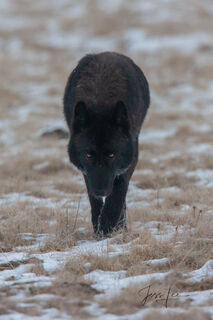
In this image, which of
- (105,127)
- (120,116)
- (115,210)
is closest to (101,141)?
(105,127)

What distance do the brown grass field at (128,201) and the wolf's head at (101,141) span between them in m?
0.63

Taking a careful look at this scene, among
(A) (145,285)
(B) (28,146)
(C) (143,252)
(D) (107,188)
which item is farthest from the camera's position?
(B) (28,146)

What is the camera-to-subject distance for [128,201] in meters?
7.46

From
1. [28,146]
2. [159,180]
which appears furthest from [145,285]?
[28,146]

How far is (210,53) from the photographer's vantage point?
21.8m

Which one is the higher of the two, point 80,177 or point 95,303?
point 95,303

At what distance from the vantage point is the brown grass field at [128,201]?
363cm

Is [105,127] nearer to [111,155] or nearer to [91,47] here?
[111,155]

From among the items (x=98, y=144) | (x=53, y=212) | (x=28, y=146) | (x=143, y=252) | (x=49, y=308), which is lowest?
(x=28, y=146)

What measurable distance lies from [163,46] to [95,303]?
20.8 m

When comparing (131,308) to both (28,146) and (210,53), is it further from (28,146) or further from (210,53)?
(210,53)

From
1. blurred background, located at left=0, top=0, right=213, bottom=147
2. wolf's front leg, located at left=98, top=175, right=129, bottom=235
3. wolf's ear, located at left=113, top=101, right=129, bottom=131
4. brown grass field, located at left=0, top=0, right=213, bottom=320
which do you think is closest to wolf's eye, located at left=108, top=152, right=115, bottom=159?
wolf's ear, located at left=113, top=101, right=129, bottom=131

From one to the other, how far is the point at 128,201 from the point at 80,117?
8.01 ft

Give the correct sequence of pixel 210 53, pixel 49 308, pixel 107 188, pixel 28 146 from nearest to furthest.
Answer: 1. pixel 49 308
2. pixel 107 188
3. pixel 28 146
4. pixel 210 53
